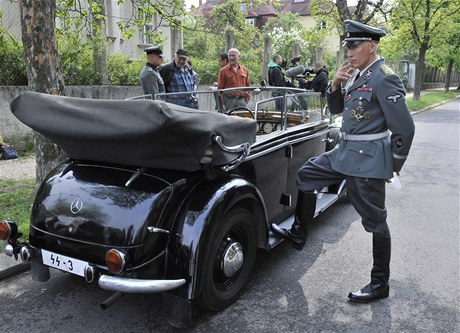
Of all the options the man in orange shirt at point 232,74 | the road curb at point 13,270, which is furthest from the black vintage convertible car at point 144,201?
the man in orange shirt at point 232,74

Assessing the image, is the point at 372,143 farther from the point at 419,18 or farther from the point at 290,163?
the point at 419,18

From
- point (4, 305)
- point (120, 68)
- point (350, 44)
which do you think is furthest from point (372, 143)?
point (120, 68)

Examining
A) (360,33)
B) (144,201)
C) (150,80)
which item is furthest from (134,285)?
(150,80)

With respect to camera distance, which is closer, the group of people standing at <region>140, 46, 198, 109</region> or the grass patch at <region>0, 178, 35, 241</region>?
the grass patch at <region>0, 178, 35, 241</region>

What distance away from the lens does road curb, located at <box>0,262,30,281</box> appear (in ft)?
11.7

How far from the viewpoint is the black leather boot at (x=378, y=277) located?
10.9 ft

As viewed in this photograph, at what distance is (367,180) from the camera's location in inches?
129

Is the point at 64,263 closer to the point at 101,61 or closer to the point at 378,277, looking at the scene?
the point at 378,277

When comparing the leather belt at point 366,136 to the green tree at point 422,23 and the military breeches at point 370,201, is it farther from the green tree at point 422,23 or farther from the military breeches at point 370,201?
the green tree at point 422,23

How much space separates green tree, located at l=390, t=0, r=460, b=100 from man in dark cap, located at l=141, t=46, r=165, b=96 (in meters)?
17.1

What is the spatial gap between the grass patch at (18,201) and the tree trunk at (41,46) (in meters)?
1.37

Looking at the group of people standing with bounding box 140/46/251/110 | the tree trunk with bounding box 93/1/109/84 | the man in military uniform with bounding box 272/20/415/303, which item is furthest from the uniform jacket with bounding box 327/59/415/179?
the tree trunk with bounding box 93/1/109/84

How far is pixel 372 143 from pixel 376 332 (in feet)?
4.48

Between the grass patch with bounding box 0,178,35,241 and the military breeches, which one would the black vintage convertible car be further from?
the grass patch with bounding box 0,178,35,241
